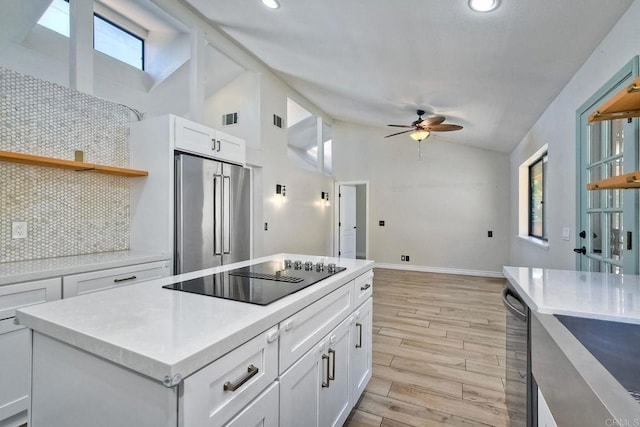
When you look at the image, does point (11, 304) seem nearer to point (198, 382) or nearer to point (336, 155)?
point (198, 382)

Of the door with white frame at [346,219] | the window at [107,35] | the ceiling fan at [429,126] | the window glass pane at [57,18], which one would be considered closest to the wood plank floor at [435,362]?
the ceiling fan at [429,126]

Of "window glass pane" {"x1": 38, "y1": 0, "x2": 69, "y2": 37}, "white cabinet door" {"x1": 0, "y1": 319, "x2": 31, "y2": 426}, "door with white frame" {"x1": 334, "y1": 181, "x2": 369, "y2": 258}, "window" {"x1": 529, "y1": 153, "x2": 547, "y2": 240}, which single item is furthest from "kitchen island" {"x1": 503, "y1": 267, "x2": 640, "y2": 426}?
"window glass pane" {"x1": 38, "y1": 0, "x2": 69, "y2": 37}

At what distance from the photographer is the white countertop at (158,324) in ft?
2.26

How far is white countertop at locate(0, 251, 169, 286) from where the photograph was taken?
161 cm

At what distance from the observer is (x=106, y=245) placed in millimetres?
2572

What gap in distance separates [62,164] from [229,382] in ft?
7.36

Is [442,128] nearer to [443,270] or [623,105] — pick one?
[623,105]

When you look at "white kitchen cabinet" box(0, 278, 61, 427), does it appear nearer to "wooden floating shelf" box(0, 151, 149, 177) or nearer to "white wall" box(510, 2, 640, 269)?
"wooden floating shelf" box(0, 151, 149, 177)

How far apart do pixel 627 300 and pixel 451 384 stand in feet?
4.65

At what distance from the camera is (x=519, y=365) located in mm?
1327

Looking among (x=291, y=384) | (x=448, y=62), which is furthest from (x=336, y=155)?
(x=291, y=384)

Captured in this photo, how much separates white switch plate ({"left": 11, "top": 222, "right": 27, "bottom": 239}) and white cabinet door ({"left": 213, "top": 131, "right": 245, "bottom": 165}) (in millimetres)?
1548

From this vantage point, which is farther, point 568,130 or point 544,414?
point 568,130

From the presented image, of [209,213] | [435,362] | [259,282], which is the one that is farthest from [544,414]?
[209,213]
